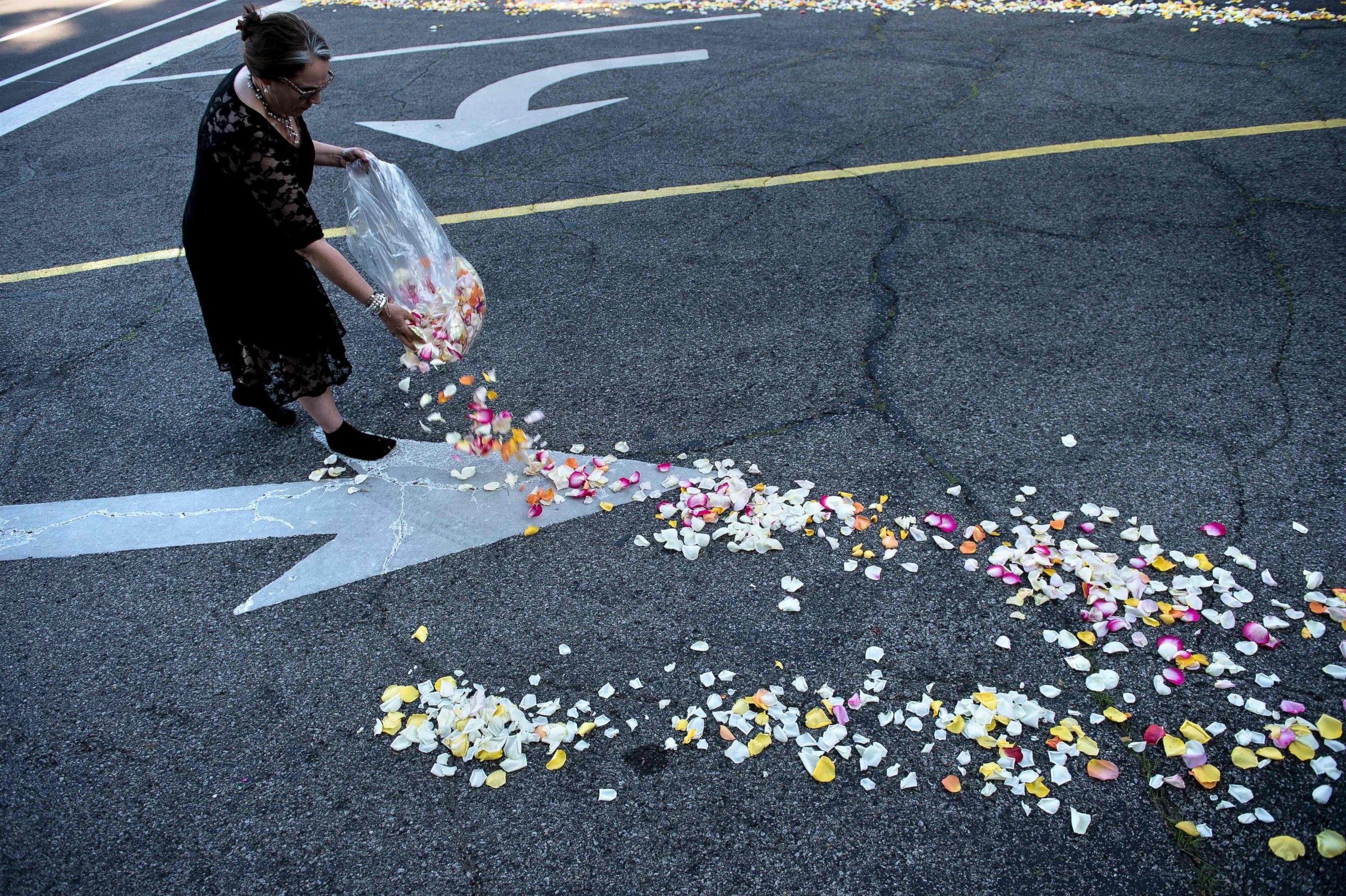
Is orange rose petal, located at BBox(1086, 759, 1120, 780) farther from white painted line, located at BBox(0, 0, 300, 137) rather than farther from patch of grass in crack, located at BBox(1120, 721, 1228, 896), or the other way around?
white painted line, located at BBox(0, 0, 300, 137)

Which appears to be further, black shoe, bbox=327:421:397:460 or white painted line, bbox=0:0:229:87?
white painted line, bbox=0:0:229:87

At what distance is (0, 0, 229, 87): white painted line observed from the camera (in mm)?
8742

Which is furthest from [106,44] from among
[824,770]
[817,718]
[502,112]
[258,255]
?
[824,770]

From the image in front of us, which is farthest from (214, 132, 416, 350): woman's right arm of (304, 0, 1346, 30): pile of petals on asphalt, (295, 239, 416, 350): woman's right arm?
(304, 0, 1346, 30): pile of petals on asphalt

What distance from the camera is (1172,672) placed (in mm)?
2465

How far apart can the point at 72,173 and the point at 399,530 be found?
5.34 m

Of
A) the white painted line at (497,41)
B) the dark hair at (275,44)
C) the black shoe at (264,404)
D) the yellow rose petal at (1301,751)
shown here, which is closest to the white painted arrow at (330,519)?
the black shoe at (264,404)

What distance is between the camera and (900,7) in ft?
29.2

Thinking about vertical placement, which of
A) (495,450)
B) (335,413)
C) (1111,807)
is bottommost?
(1111,807)

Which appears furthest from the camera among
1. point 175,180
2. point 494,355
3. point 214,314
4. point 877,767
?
point 175,180

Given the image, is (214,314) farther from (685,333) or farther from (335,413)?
(685,333)

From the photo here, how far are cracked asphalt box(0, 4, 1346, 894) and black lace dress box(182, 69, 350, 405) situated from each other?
20.8 inches

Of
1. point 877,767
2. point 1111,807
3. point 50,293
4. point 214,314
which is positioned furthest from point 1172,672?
point 50,293

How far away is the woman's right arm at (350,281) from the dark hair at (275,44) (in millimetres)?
520
